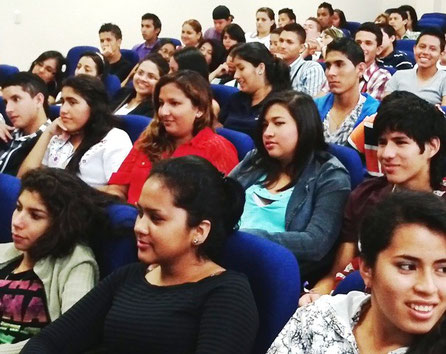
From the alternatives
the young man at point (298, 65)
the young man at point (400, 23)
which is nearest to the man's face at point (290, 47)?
the young man at point (298, 65)

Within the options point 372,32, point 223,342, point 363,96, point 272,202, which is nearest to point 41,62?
point 372,32

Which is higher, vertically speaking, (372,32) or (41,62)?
(372,32)

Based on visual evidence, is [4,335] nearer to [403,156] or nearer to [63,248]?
[63,248]

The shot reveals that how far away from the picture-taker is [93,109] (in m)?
3.14

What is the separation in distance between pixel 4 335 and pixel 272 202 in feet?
3.14

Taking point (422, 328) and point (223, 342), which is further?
point (223, 342)

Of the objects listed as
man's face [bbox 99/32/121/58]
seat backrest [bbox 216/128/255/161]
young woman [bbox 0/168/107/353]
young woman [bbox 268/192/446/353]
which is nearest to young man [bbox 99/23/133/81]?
man's face [bbox 99/32/121/58]

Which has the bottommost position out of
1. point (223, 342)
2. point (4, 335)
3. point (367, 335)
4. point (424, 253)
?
point (4, 335)

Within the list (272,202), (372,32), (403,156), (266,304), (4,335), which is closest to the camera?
(266,304)

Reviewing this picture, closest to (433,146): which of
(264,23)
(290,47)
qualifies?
(290,47)

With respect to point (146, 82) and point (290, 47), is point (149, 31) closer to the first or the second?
point (290, 47)

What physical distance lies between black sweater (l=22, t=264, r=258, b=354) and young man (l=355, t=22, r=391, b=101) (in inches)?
112

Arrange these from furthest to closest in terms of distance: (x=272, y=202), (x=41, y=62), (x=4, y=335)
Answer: (x=41, y=62) → (x=272, y=202) → (x=4, y=335)

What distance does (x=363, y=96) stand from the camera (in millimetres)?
3518
